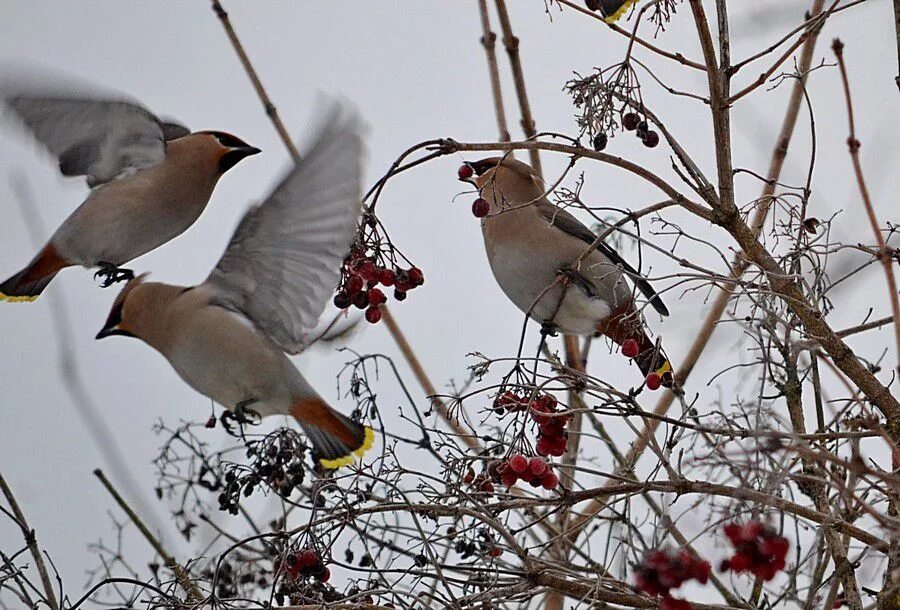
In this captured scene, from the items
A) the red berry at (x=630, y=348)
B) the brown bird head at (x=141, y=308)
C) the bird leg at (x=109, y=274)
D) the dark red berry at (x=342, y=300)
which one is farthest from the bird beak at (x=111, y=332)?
the red berry at (x=630, y=348)


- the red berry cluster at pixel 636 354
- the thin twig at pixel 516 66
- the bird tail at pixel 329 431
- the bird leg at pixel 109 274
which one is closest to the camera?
the red berry cluster at pixel 636 354

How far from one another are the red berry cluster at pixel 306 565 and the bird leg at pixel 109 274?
1.44 metres

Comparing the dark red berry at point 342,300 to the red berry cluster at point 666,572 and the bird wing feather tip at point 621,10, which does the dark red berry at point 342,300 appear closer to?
the bird wing feather tip at point 621,10

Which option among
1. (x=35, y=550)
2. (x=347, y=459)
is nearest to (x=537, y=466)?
(x=35, y=550)

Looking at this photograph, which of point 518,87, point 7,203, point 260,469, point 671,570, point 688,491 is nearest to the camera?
point 671,570

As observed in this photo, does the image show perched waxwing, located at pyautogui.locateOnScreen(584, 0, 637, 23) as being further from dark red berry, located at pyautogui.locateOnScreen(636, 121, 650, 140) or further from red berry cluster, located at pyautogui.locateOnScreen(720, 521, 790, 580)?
red berry cluster, located at pyautogui.locateOnScreen(720, 521, 790, 580)

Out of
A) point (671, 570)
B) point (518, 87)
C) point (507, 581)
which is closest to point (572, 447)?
point (518, 87)

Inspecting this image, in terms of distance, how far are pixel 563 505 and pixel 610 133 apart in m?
0.68

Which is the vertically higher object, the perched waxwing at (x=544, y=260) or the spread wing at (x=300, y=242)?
the perched waxwing at (x=544, y=260)

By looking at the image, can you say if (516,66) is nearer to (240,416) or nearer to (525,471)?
(240,416)

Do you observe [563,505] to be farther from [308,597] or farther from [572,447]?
[572,447]

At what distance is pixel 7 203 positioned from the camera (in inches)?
125

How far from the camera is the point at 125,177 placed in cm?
313

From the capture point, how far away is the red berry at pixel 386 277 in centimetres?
223
